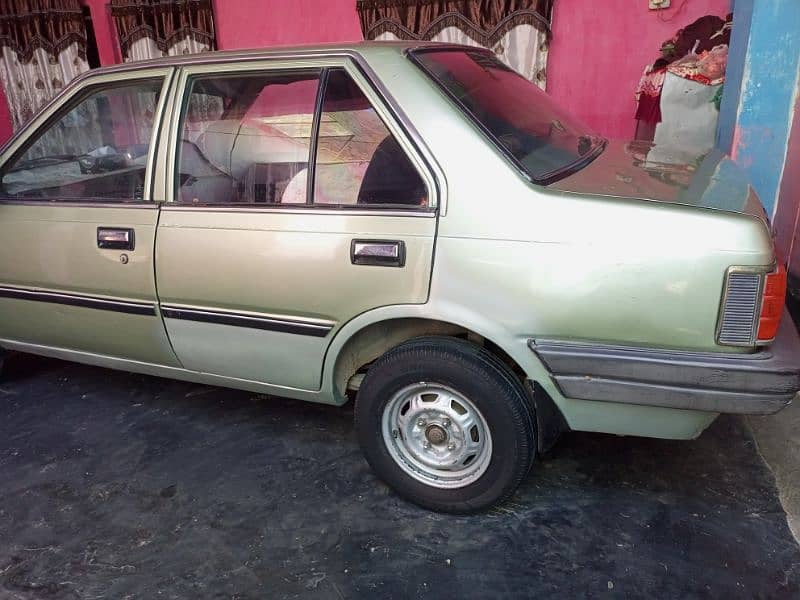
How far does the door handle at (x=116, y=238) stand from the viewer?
8.69ft

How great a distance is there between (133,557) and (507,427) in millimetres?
1452

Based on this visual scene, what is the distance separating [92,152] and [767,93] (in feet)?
13.6

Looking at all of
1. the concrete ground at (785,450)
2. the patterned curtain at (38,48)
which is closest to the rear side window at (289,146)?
the concrete ground at (785,450)

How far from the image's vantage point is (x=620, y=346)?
79.3 inches

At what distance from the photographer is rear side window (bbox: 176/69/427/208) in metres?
2.27

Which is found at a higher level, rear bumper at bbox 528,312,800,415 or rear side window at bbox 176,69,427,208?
rear side window at bbox 176,69,427,208

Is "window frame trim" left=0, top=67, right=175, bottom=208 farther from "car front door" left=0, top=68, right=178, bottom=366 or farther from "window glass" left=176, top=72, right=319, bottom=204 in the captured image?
"window glass" left=176, top=72, right=319, bottom=204

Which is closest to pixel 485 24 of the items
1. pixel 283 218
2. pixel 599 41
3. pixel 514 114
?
pixel 599 41

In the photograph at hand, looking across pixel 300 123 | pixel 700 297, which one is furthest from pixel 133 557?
pixel 700 297

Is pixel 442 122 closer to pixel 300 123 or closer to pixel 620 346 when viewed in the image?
pixel 300 123

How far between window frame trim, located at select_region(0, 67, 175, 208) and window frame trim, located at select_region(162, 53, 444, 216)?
62 mm

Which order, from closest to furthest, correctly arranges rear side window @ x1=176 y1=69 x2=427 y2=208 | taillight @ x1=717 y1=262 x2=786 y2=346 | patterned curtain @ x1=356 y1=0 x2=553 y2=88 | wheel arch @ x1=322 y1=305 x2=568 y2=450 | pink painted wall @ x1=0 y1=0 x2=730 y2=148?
taillight @ x1=717 y1=262 x2=786 y2=346, wheel arch @ x1=322 y1=305 x2=568 y2=450, rear side window @ x1=176 y1=69 x2=427 y2=208, pink painted wall @ x1=0 y1=0 x2=730 y2=148, patterned curtain @ x1=356 y1=0 x2=553 y2=88

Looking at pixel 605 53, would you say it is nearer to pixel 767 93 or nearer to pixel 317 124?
pixel 767 93

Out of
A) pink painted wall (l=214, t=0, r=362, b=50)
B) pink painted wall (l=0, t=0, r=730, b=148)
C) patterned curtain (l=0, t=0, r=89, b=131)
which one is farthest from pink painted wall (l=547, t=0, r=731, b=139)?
patterned curtain (l=0, t=0, r=89, b=131)
